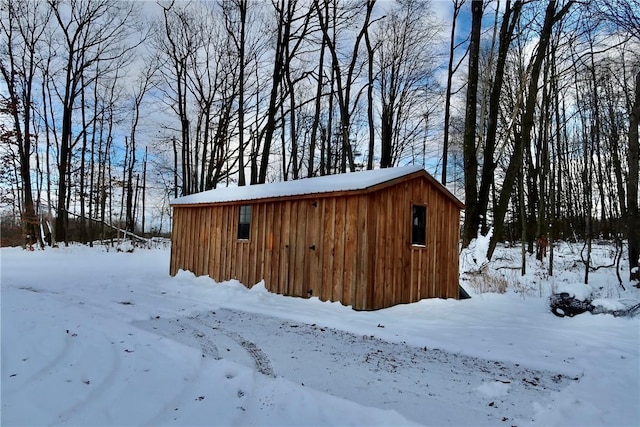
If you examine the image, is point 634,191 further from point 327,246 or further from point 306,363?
point 306,363

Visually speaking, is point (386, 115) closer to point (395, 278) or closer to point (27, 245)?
point (395, 278)

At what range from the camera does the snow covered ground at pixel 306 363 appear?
278 cm

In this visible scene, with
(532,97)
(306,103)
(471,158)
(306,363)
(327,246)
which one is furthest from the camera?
(306,103)

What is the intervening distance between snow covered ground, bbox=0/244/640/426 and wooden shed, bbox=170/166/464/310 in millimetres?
515

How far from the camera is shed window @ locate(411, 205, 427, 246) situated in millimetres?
7689

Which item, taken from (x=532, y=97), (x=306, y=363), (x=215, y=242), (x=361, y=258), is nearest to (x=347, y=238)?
(x=361, y=258)

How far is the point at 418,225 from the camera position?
7820mm

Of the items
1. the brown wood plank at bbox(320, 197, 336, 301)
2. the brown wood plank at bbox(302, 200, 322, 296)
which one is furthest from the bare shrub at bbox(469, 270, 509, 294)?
the brown wood plank at bbox(302, 200, 322, 296)

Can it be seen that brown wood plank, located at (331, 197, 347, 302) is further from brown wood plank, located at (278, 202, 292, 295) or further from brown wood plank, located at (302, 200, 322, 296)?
brown wood plank, located at (278, 202, 292, 295)

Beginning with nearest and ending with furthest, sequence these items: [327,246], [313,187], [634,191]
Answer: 1. [327,246]
2. [313,187]
3. [634,191]

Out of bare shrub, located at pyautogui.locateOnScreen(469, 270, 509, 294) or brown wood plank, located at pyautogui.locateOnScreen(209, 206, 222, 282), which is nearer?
bare shrub, located at pyautogui.locateOnScreen(469, 270, 509, 294)

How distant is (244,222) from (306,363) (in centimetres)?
567

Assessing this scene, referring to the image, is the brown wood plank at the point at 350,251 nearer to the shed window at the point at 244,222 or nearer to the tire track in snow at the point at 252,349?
the tire track in snow at the point at 252,349

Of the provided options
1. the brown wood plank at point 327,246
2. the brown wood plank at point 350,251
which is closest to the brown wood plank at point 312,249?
the brown wood plank at point 327,246
